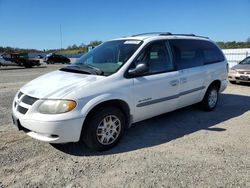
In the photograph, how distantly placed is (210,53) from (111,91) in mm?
3451

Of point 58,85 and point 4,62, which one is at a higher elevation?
point 4,62

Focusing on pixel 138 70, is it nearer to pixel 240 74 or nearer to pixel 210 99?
pixel 210 99

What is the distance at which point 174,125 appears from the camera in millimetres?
5102

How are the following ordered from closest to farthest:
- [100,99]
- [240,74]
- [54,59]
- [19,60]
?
1. [100,99]
2. [240,74]
3. [19,60]
4. [54,59]

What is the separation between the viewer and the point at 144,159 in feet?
11.7

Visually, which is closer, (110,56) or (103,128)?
(103,128)

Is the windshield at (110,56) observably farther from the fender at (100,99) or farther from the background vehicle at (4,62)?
the background vehicle at (4,62)

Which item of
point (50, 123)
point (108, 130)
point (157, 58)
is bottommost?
point (108, 130)

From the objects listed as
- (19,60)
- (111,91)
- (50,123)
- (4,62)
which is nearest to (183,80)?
(111,91)

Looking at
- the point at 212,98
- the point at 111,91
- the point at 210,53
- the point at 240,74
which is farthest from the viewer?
the point at 240,74

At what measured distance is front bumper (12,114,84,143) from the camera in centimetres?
332

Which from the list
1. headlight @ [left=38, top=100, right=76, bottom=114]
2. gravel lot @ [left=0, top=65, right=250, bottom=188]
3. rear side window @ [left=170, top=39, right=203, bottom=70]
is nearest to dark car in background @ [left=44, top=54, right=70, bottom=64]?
gravel lot @ [left=0, top=65, right=250, bottom=188]

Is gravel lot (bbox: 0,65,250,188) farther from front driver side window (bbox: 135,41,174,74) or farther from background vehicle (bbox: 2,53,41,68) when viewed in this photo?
background vehicle (bbox: 2,53,41,68)

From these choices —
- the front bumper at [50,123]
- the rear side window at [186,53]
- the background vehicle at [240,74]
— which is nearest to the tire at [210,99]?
the rear side window at [186,53]
